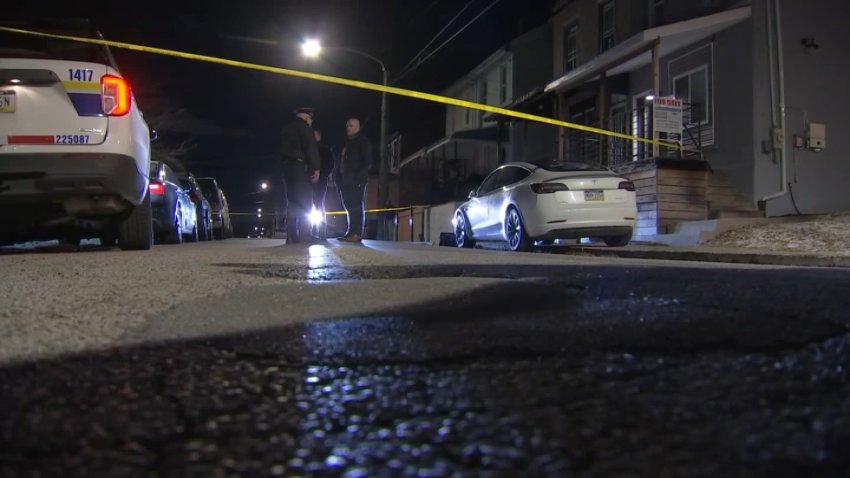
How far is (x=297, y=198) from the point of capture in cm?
912

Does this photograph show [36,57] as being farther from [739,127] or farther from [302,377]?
[739,127]

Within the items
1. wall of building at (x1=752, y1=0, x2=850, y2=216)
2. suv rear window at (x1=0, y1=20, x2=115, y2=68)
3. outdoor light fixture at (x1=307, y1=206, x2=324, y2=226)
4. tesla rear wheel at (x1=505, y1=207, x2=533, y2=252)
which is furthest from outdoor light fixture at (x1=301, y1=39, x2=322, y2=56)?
suv rear window at (x1=0, y1=20, x2=115, y2=68)

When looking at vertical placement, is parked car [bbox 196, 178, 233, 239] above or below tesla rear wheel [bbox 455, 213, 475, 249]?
above

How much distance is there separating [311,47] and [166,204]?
11628 mm

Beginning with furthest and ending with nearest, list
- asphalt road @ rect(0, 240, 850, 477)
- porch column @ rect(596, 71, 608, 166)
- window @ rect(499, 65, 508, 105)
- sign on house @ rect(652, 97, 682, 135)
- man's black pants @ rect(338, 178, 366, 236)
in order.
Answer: window @ rect(499, 65, 508, 105), porch column @ rect(596, 71, 608, 166), sign on house @ rect(652, 97, 682, 135), man's black pants @ rect(338, 178, 366, 236), asphalt road @ rect(0, 240, 850, 477)

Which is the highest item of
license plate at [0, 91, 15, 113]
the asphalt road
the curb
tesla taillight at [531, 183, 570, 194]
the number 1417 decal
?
the number 1417 decal

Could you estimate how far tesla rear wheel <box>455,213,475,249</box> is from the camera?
12.7 meters

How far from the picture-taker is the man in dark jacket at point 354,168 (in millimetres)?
10016

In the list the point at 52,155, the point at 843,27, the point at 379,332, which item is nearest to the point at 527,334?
the point at 379,332

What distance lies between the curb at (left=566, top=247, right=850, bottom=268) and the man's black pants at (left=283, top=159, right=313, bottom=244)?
4179mm

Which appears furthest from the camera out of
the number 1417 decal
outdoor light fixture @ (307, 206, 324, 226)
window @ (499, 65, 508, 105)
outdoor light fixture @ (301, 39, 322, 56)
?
window @ (499, 65, 508, 105)

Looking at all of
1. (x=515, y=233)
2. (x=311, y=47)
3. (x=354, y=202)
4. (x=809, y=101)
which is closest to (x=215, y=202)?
(x=311, y=47)

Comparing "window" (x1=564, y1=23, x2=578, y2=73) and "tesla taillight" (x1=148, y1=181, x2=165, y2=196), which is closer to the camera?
"tesla taillight" (x1=148, y1=181, x2=165, y2=196)

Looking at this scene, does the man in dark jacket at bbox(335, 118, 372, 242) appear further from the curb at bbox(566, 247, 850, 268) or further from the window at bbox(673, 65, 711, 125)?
the window at bbox(673, 65, 711, 125)
